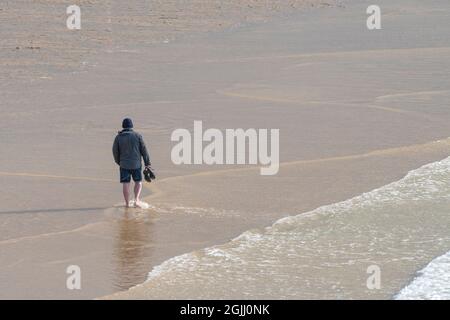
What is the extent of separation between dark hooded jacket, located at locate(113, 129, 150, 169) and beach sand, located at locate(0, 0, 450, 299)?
24.6 inches

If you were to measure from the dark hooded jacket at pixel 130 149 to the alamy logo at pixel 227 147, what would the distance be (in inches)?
92.9

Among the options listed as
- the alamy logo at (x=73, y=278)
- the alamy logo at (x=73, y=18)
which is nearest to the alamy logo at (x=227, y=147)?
the alamy logo at (x=73, y=278)

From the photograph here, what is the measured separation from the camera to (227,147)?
17.4m

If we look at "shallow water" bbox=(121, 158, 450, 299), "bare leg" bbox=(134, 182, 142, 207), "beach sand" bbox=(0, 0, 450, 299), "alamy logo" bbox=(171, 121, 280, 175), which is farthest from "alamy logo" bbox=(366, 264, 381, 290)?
"alamy logo" bbox=(171, 121, 280, 175)

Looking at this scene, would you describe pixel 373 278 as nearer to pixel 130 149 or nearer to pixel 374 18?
pixel 130 149

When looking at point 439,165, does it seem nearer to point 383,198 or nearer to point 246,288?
point 383,198

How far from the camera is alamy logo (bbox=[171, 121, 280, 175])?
1658 centimetres

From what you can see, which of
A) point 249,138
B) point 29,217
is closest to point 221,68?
point 249,138

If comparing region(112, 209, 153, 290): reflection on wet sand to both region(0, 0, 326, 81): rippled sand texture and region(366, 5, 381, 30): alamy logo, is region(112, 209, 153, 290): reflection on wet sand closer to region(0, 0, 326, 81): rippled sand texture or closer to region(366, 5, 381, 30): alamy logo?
region(0, 0, 326, 81): rippled sand texture

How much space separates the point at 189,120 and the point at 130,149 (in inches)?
208

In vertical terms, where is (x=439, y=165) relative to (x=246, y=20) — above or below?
below

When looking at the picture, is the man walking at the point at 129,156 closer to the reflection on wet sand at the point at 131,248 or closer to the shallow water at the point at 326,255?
the reflection on wet sand at the point at 131,248

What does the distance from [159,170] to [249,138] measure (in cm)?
250

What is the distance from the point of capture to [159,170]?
52.5ft
